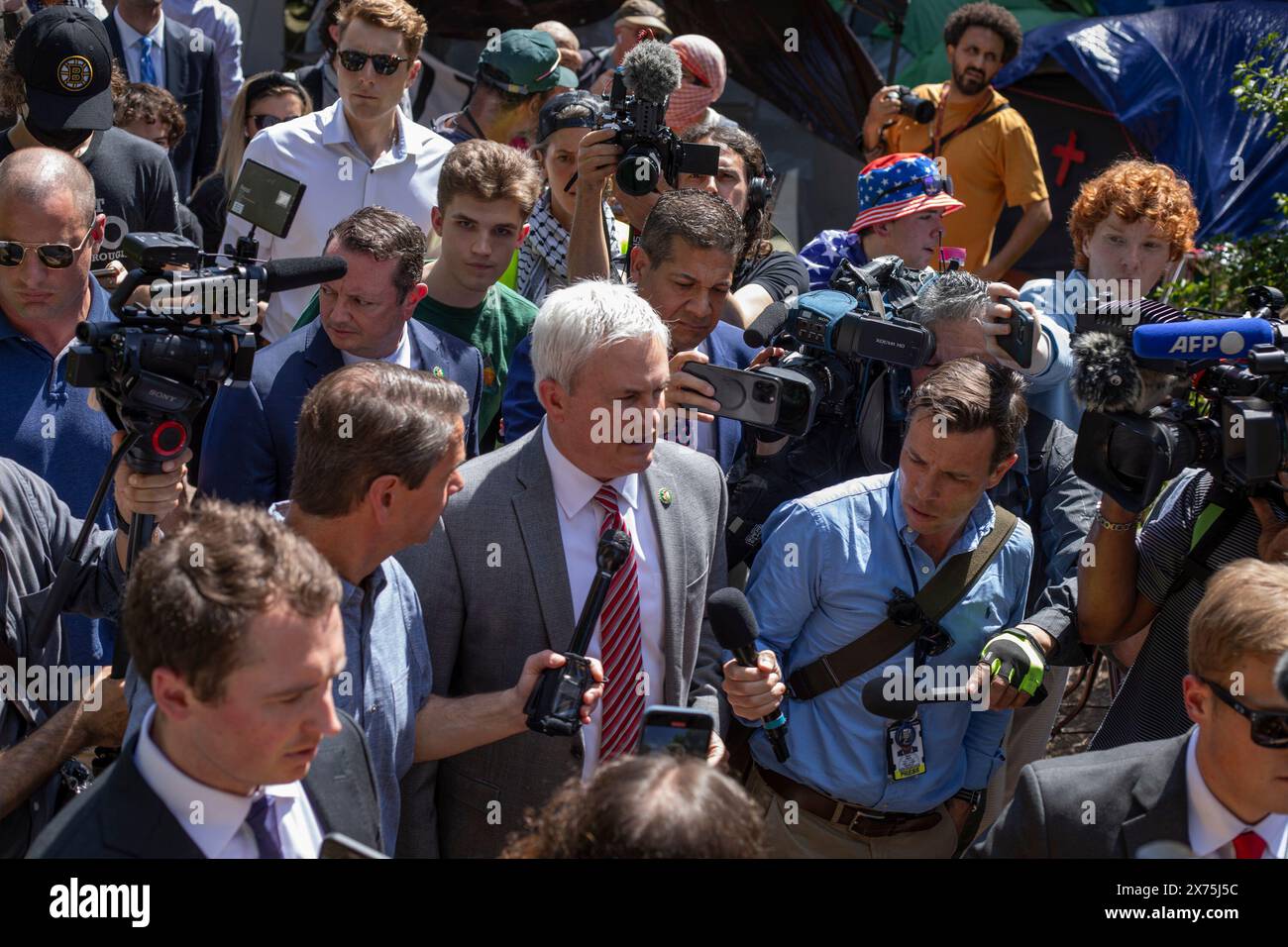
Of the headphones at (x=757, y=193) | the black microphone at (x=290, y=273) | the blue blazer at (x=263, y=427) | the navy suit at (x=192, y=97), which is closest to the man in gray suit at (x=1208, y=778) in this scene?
the black microphone at (x=290, y=273)

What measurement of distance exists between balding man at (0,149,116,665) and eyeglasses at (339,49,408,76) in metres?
1.70

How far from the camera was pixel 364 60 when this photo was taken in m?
5.73

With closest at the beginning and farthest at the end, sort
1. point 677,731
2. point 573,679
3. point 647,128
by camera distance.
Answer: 1. point 677,731
2. point 573,679
3. point 647,128

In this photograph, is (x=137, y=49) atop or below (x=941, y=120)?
atop

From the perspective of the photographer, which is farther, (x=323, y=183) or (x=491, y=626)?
(x=323, y=183)

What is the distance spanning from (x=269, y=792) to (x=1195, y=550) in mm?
2437

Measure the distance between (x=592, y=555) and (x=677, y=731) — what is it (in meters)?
0.97

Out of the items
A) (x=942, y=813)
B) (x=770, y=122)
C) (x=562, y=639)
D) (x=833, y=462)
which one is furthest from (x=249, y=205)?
(x=770, y=122)

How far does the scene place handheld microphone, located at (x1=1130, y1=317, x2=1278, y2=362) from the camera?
351 centimetres

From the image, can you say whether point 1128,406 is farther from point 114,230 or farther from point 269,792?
point 114,230

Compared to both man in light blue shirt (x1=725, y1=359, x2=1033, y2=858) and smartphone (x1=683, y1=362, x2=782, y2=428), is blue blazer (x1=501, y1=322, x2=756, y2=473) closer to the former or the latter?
smartphone (x1=683, y1=362, x2=782, y2=428)

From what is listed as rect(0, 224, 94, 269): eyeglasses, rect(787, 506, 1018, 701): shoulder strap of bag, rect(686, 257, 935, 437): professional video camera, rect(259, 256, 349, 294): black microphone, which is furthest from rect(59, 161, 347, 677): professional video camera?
rect(787, 506, 1018, 701): shoulder strap of bag

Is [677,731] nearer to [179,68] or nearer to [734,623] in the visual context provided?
[734,623]

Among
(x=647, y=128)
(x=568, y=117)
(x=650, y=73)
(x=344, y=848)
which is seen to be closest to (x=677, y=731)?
(x=344, y=848)
